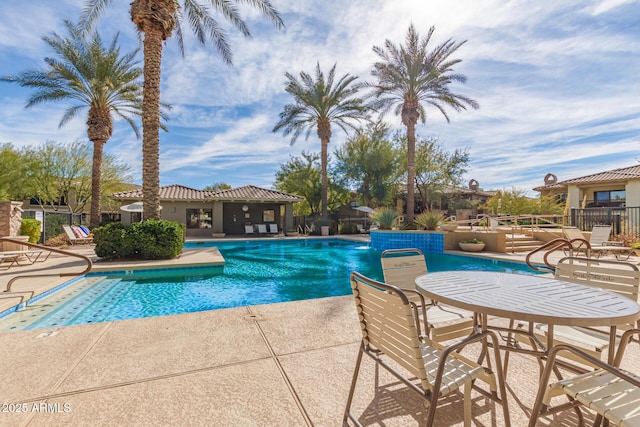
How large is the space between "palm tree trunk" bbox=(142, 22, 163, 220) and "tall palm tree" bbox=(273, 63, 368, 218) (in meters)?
11.8

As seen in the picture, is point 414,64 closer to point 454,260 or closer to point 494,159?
point 454,260

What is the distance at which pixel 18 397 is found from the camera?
7.47 ft

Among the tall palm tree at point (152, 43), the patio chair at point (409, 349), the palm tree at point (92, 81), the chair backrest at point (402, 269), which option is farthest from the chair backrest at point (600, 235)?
the palm tree at point (92, 81)

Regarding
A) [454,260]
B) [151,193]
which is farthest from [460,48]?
[151,193]

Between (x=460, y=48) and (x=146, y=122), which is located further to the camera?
(x=460, y=48)

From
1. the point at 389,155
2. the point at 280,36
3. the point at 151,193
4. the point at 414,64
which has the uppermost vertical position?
the point at 414,64

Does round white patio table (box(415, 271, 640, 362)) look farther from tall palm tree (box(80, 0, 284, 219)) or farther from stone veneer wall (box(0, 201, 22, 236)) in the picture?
stone veneer wall (box(0, 201, 22, 236))

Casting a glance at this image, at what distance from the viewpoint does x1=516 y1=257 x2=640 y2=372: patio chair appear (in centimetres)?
235

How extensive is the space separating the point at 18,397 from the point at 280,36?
486 inches

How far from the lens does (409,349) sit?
5.23 feet

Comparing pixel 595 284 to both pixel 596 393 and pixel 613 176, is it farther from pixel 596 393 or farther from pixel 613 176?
pixel 613 176

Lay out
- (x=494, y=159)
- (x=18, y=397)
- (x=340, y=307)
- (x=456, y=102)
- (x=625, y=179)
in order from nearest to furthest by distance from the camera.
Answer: (x=18, y=397) < (x=340, y=307) < (x=456, y=102) < (x=625, y=179) < (x=494, y=159)

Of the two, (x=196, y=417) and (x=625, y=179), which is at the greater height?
(x=625, y=179)

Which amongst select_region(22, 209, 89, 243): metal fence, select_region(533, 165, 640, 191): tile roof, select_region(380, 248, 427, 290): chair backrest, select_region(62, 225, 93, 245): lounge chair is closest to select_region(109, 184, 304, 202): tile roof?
select_region(22, 209, 89, 243): metal fence
